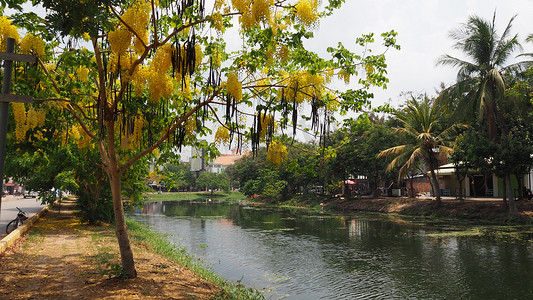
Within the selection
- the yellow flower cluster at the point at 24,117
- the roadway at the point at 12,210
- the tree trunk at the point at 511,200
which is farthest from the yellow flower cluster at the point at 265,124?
the tree trunk at the point at 511,200

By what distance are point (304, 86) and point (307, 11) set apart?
1011mm

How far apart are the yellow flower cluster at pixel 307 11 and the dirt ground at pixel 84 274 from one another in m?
4.20

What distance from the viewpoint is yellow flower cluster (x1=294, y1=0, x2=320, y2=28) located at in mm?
5125

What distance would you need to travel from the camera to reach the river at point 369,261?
8500 mm

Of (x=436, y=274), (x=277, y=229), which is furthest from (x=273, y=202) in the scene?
(x=436, y=274)

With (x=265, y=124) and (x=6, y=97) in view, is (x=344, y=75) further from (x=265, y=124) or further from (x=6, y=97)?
(x=6, y=97)

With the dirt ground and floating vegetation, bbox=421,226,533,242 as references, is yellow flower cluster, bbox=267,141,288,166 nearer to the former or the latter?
the dirt ground

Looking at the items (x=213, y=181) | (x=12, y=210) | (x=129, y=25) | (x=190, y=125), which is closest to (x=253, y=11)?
(x=129, y=25)

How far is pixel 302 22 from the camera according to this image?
5.21 m

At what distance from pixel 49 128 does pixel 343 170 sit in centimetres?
2698

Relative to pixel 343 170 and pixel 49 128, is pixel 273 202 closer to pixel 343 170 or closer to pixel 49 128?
pixel 343 170

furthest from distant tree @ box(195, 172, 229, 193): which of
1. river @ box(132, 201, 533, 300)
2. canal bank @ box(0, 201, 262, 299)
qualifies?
canal bank @ box(0, 201, 262, 299)

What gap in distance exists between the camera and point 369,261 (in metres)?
11.5

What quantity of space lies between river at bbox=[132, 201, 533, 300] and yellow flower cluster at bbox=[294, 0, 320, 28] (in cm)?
547
